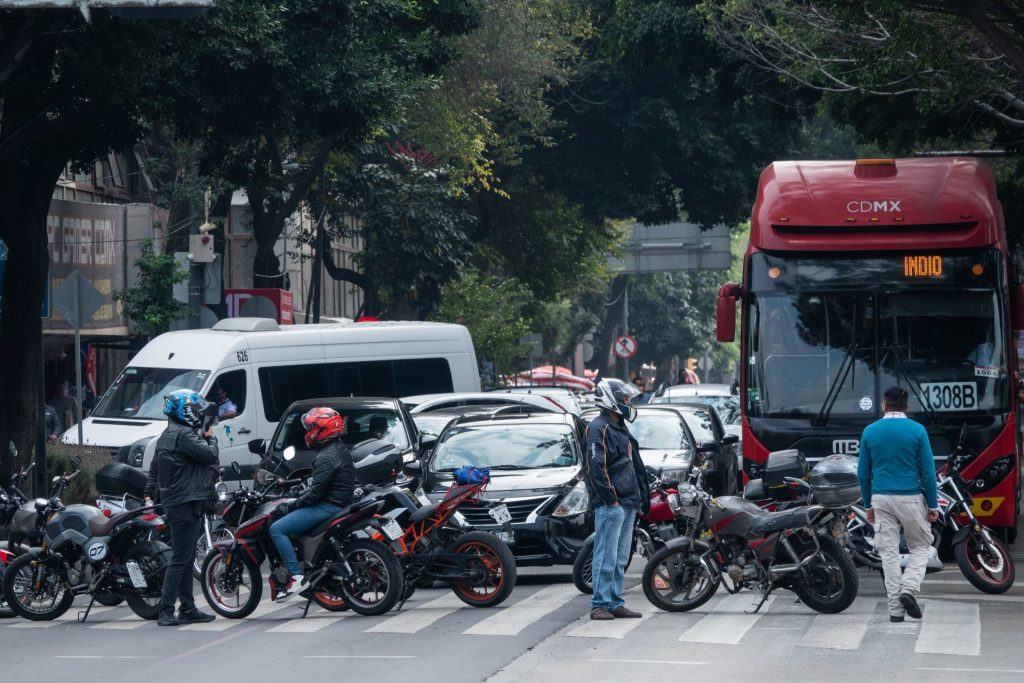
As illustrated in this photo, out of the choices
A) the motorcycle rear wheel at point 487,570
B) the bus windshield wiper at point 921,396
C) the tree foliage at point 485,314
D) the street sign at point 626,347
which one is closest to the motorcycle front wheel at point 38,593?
the motorcycle rear wheel at point 487,570

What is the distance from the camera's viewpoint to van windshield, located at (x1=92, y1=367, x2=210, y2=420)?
22.1m

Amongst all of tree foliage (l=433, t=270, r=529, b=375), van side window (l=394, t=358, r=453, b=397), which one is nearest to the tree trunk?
van side window (l=394, t=358, r=453, b=397)

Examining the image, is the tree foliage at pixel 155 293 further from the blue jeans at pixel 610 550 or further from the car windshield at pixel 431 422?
the blue jeans at pixel 610 550

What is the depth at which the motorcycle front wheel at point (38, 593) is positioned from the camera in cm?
1355

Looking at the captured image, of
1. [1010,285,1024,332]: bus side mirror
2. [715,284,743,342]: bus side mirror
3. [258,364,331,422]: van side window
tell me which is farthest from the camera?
[258,364,331,422]: van side window

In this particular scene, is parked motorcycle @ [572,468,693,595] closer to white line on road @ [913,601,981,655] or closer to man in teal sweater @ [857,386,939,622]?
man in teal sweater @ [857,386,939,622]

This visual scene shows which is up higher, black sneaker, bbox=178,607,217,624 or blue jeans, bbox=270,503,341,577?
blue jeans, bbox=270,503,341,577

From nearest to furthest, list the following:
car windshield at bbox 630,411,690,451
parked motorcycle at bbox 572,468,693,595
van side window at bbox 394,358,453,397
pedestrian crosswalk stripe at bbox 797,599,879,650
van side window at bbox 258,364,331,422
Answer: pedestrian crosswalk stripe at bbox 797,599,879,650, parked motorcycle at bbox 572,468,693,595, car windshield at bbox 630,411,690,451, van side window at bbox 258,364,331,422, van side window at bbox 394,358,453,397

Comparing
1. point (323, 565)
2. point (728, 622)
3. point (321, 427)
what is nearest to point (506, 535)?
point (323, 565)

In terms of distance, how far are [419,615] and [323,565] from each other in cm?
82

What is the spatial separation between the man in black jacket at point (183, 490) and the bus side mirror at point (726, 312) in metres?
5.10

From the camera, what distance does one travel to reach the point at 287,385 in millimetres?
→ 23188

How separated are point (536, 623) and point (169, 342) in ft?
38.9

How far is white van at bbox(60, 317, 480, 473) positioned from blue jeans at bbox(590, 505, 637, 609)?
9135 millimetres
